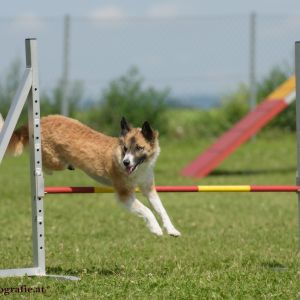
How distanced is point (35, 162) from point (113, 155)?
0.87 metres

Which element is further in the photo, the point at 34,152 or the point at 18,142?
the point at 18,142

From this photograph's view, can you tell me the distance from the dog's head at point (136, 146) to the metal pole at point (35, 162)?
2.44 ft

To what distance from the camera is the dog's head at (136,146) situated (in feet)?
23.8

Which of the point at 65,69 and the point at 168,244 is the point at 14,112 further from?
the point at 65,69

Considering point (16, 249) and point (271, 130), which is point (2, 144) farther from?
point (271, 130)

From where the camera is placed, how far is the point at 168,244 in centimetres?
938

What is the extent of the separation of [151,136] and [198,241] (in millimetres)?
2551

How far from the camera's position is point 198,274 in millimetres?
6848

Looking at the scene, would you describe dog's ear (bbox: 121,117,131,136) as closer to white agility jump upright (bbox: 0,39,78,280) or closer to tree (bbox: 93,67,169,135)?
white agility jump upright (bbox: 0,39,78,280)

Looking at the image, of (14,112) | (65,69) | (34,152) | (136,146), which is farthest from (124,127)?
(65,69)

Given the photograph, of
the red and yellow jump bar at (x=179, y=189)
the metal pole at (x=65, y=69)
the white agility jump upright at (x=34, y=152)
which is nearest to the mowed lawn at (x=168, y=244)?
the white agility jump upright at (x=34, y=152)

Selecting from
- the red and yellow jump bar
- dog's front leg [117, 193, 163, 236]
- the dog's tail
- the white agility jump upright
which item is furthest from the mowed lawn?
the dog's tail

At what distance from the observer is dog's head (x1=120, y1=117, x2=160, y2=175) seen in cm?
724

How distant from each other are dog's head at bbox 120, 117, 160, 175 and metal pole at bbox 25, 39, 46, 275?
2.44 ft
